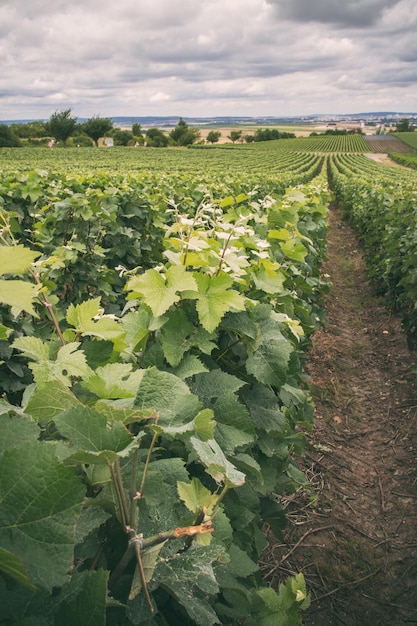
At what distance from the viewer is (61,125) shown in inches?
3009

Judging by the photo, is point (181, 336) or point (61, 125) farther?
point (61, 125)

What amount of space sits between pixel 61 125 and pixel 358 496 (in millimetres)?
83593

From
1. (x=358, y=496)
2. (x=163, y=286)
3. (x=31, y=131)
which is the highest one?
(x=31, y=131)

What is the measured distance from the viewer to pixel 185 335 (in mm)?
1515

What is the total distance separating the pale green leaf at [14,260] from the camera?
0.68 metres

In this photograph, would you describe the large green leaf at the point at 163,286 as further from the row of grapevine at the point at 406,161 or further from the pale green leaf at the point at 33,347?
the row of grapevine at the point at 406,161

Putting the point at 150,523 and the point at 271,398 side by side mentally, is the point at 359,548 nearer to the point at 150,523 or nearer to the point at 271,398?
the point at 271,398

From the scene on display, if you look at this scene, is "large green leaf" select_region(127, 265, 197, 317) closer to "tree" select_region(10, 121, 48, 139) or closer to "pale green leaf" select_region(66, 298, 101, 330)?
"pale green leaf" select_region(66, 298, 101, 330)

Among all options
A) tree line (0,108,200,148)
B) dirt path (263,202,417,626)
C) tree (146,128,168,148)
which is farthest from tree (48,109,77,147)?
dirt path (263,202,417,626)

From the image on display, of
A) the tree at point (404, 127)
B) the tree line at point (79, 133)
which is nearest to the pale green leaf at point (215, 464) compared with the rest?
the tree line at point (79, 133)

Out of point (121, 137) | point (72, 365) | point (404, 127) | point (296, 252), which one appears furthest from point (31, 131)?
point (404, 127)

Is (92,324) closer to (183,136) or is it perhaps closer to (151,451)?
(151,451)

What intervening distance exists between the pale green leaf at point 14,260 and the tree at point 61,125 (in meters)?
85.0

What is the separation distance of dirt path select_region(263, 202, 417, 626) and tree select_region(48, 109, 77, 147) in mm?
80984
